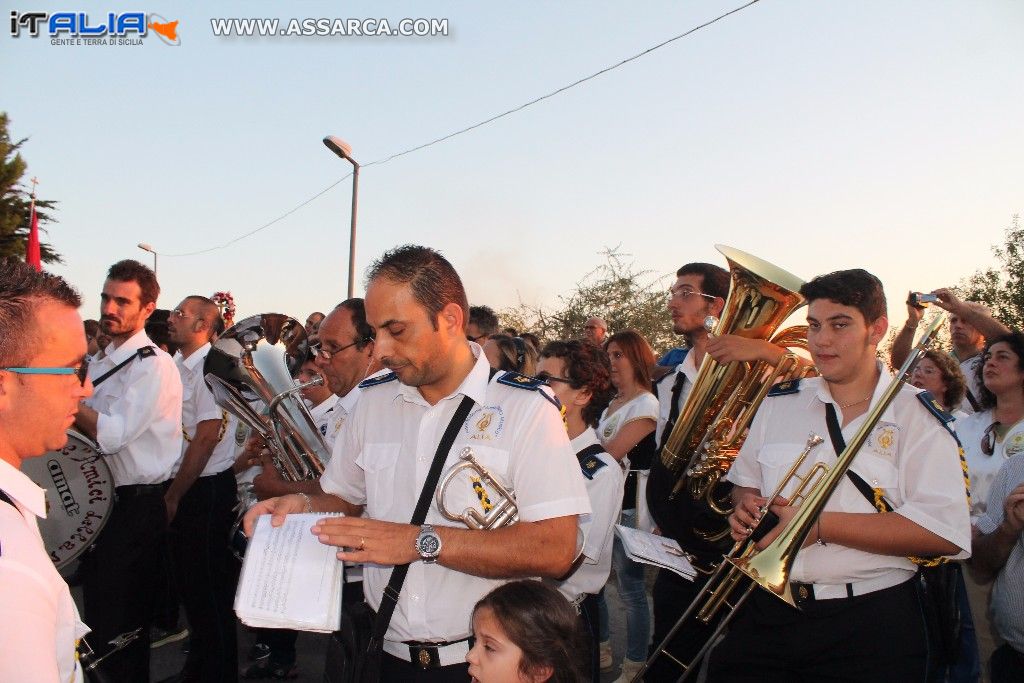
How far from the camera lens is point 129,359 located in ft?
16.3

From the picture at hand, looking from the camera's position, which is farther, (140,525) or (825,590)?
(140,525)

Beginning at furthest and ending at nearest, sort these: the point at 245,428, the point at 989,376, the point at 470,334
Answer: the point at 470,334 < the point at 245,428 < the point at 989,376

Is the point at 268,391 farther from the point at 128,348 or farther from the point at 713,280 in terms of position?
the point at 713,280

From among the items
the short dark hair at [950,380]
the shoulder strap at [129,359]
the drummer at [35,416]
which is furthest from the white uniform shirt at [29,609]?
the short dark hair at [950,380]

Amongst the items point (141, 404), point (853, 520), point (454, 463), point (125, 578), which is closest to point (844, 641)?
point (853, 520)

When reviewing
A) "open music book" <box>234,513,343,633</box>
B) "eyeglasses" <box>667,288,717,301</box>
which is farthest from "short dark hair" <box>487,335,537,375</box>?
"open music book" <box>234,513,343,633</box>

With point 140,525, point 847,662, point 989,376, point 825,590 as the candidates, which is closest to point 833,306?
point 825,590

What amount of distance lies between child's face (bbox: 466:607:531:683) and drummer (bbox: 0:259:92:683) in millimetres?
1132

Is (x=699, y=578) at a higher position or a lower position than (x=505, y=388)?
lower

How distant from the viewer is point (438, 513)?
103 inches

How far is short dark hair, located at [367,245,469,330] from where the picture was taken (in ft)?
8.71

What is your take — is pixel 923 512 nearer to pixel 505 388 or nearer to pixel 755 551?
pixel 755 551

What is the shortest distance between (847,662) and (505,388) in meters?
1.67

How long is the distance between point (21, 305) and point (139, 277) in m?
3.55
